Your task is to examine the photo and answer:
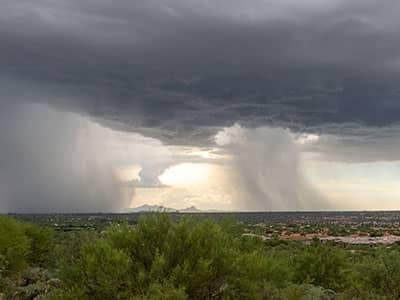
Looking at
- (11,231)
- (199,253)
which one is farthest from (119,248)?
(11,231)

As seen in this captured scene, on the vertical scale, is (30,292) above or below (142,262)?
below

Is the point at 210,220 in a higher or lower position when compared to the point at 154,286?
higher

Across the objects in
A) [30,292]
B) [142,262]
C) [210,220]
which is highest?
[210,220]

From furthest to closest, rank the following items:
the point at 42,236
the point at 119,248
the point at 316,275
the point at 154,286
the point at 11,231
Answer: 1. the point at 42,236
2. the point at 11,231
3. the point at 316,275
4. the point at 119,248
5. the point at 154,286

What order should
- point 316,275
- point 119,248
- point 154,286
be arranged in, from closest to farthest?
point 154,286 → point 119,248 → point 316,275

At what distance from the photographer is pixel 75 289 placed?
59.2 feet

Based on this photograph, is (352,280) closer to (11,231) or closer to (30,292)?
(30,292)

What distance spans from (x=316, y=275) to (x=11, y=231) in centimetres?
2326

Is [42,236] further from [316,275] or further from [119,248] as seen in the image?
[119,248]

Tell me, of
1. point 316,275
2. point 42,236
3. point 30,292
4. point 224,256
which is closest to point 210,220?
point 224,256

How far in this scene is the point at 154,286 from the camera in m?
16.6

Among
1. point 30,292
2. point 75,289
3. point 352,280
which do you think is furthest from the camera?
point 352,280

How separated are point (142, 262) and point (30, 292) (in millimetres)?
13822

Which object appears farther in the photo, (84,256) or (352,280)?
(352,280)
